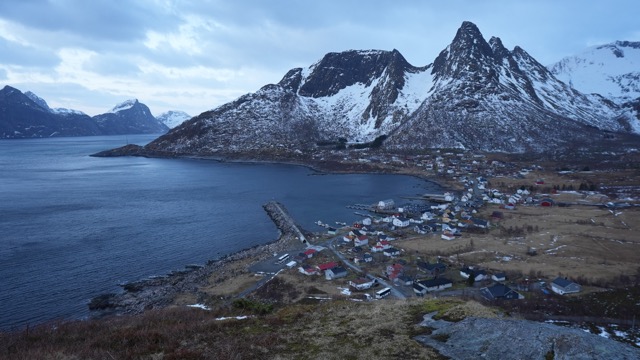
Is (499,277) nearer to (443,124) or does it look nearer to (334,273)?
(334,273)

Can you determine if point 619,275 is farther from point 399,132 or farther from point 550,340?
point 399,132

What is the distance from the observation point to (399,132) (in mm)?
167125

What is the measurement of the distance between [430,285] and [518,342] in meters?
23.8

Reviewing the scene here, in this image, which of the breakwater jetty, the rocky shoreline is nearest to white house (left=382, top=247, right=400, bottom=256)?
the breakwater jetty

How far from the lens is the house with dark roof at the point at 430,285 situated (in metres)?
35.3

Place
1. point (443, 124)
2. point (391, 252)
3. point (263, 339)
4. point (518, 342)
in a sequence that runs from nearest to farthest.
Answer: point (518, 342) → point (263, 339) → point (391, 252) → point (443, 124)

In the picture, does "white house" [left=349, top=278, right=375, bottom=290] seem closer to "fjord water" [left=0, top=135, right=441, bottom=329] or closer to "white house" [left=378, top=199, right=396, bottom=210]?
"fjord water" [left=0, top=135, right=441, bottom=329]

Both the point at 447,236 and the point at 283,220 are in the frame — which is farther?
the point at 283,220

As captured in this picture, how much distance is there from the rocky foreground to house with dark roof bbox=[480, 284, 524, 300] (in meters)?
20.2

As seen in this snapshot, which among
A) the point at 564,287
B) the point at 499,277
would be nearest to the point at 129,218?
the point at 499,277

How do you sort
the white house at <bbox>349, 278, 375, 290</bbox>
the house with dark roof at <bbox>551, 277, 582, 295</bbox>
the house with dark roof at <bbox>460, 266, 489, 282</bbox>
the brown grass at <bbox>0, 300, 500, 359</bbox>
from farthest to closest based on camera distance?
the house with dark roof at <bbox>460, 266, 489, 282</bbox>
the white house at <bbox>349, 278, 375, 290</bbox>
the house with dark roof at <bbox>551, 277, 582, 295</bbox>
the brown grass at <bbox>0, 300, 500, 359</bbox>

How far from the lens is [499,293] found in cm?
3319

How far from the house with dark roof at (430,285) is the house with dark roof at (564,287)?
8728 millimetres

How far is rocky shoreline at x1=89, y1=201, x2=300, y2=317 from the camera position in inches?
1393
